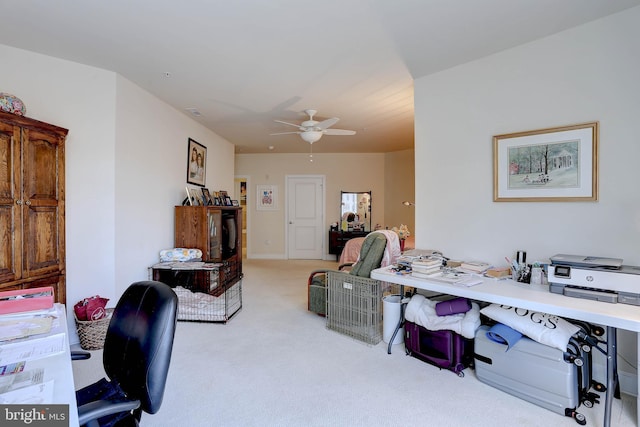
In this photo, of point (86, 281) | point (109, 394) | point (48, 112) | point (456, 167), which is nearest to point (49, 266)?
point (86, 281)

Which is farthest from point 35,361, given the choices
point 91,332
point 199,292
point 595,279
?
point 199,292

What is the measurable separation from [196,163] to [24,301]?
355 cm

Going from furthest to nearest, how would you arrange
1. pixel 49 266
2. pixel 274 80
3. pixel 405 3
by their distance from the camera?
1. pixel 274 80
2. pixel 49 266
3. pixel 405 3

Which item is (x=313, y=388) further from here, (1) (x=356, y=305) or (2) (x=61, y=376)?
(2) (x=61, y=376)

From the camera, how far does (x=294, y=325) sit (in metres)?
3.38

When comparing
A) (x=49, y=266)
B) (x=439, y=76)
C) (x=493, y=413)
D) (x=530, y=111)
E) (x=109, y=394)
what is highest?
(x=439, y=76)

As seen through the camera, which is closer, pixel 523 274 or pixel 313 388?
pixel 313 388

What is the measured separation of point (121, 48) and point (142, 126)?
1.09 meters

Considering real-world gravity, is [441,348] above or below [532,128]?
below

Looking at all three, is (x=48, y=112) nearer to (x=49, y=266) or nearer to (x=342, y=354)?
(x=49, y=266)

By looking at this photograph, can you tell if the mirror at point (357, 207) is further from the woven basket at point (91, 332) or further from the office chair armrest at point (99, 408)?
the office chair armrest at point (99, 408)

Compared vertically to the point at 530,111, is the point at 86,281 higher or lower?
lower

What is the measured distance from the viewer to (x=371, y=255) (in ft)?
9.96

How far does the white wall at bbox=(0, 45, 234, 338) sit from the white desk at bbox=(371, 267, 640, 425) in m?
2.81
